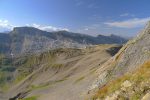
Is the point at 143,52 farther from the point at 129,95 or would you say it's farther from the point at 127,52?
the point at 129,95

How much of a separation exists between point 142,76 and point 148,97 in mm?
5281

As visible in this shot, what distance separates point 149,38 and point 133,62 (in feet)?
21.2

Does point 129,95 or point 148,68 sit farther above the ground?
point 148,68

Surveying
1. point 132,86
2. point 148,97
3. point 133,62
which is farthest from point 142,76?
point 133,62

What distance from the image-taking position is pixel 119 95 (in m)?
35.2

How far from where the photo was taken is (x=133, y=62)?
50125 mm

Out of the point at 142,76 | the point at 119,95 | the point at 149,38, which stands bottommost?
the point at 119,95

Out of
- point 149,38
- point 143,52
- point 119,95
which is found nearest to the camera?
point 119,95

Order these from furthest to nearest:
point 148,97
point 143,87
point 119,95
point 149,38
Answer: point 149,38
point 119,95
point 143,87
point 148,97

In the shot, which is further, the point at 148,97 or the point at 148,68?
the point at 148,68

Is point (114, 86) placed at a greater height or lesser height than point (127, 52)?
lesser

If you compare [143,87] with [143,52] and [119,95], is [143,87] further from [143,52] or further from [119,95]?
[143,52]

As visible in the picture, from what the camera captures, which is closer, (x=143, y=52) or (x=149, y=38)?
(x=143, y=52)

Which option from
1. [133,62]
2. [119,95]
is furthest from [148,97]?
[133,62]
